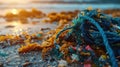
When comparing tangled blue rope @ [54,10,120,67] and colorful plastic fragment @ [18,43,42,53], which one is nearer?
tangled blue rope @ [54,10,120,67]

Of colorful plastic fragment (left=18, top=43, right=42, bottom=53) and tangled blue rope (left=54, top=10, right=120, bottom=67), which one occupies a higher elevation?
tangled blue rope (left=54, top=10, right=120, bottom=67)

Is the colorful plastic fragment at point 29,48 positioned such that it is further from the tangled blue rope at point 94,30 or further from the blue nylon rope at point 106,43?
the blue nylon rope at point 106,43

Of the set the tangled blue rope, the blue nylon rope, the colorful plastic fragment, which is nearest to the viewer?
the blue nylon rope

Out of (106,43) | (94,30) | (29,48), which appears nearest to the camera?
(106,43)

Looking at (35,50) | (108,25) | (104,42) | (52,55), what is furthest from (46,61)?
(108,25)

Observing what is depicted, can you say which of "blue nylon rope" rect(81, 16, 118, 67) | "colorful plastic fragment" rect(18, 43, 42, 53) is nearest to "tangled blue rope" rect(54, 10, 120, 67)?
"blue nylon rope" rect(81, 16, 118, 67)

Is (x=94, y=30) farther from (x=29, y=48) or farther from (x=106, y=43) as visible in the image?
(x=29, y=48)

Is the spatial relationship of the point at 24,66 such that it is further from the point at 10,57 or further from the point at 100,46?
the point at 100,46

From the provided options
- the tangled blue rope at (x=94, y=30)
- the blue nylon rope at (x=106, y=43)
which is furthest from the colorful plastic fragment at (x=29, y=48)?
the blue nylon rope at (x=106, y=43)

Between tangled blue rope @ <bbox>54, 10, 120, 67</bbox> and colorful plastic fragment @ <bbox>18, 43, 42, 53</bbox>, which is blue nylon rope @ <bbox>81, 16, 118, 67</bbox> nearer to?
tangled blue rope @ <bbox>54, 10, 120, 67</bbox>

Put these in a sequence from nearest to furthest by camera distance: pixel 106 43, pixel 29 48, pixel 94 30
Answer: pixel 106 43 < pixel 94 30 < pixel 29 48

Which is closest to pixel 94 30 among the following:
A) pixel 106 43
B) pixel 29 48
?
pixel 106 43
